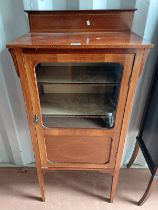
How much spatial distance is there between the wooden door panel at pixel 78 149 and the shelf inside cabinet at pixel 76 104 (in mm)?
141

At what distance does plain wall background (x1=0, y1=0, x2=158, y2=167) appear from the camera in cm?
102

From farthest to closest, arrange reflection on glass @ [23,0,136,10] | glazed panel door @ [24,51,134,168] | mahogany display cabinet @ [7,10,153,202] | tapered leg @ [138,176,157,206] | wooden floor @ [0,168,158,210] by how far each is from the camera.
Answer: wooden floor @ [0,168,158,210] → tapered leg @ [138,176,157,206] → reflection on glass @ [23,0,136,10] → glazed panel door @ [24,51,134,168] → mahogany display cabinet @ [7,10,153,202]

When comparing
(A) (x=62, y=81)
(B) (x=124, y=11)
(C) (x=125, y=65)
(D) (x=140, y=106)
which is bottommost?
(D) (x=140, y=106)

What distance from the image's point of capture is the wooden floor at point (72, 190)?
135 centimetres

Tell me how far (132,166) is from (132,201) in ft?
1.02

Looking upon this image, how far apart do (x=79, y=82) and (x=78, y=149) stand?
406 millimetres

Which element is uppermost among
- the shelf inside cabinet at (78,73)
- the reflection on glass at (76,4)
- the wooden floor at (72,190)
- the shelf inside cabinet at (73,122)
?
the reflection on glass at (76,4)

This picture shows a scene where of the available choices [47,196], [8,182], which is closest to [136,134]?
[47,196]

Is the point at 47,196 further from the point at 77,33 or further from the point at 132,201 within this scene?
the point at 77,33

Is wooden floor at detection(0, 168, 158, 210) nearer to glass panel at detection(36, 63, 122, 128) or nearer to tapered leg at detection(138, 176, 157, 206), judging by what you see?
tapered leg at detection(138, 176, 157, 206)

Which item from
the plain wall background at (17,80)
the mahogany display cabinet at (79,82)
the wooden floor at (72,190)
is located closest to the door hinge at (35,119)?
the mahogany display cabinet at (79,82)

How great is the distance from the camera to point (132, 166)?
5.32 ft

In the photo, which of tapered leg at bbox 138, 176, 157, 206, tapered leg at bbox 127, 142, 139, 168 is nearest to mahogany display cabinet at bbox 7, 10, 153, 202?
tapered leg at bbox 138, 176, 157, 206

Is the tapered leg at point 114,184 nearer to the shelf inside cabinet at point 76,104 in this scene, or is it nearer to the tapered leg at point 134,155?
the tapered leg at point 134,155
